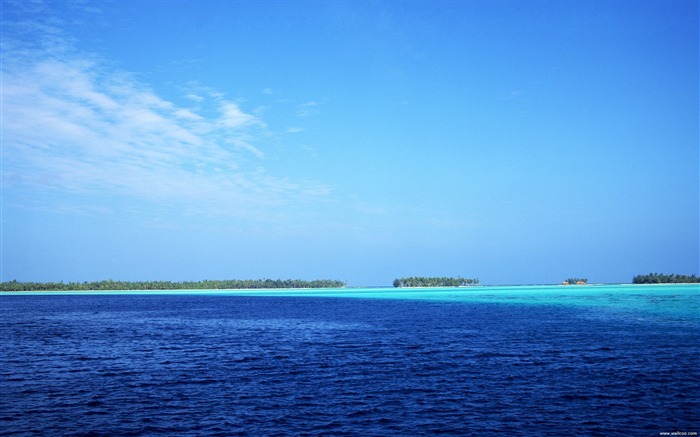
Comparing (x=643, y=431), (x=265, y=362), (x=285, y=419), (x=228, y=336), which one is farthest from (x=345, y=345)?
(x=643, y=431)

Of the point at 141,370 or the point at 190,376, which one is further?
the point at 141,370

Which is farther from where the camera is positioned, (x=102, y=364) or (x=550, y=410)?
(x=102, y=364)

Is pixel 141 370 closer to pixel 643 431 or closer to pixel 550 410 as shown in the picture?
pixel 550 410

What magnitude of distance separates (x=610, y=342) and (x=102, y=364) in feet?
148

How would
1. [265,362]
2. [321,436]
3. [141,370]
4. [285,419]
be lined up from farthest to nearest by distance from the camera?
1. [265,362]
2. [141,370]
3. [285,419]
4. [321,436]

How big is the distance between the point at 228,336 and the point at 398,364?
2782 cm

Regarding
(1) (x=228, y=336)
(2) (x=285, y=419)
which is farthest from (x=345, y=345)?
(2) (x=285, y=419)

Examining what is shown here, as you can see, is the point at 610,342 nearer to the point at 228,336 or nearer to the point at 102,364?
the point at 228,336

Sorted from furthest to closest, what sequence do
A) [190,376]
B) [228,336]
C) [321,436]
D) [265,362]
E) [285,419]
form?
[228,336] < [265,362] < [190,376] < [285,419] < [321,436]

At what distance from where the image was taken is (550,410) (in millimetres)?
24609

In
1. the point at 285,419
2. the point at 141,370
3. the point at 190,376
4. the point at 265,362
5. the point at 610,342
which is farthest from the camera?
the point at 610,342

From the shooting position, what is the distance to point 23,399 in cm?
2850

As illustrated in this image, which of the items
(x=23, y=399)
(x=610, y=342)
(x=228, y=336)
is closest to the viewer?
(x=23, y=399)

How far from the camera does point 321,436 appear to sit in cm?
2138
